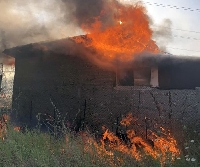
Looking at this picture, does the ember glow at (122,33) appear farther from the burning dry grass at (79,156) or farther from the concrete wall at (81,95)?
the burning dry grass at (79,156)

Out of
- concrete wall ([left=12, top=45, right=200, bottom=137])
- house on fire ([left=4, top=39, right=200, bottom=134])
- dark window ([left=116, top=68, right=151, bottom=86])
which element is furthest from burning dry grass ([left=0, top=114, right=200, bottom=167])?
dark window ([left=116, top=68, right=151, bottom=86])

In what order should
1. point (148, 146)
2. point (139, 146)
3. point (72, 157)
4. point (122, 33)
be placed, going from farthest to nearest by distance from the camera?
point (122, 33), point (139, 146), point (148, 146), point (72, 157)

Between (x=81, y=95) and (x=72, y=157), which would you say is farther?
(x=81, y=95)

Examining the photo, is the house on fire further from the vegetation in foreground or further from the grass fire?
the vegetation in foreground

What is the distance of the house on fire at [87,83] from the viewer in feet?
32.0

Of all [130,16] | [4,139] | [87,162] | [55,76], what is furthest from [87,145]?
[55,76]

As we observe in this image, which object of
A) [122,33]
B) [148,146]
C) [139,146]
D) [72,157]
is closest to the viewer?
[72,157]

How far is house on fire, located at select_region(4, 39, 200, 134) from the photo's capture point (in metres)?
9.77

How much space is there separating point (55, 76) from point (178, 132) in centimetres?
865

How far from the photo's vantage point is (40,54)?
13477 mm

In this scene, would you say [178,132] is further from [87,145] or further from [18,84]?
[18,84]

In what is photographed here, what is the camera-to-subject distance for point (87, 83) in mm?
11656

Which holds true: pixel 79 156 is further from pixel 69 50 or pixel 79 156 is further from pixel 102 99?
pixel 69 50

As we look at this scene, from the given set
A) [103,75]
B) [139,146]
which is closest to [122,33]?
[103,75]
